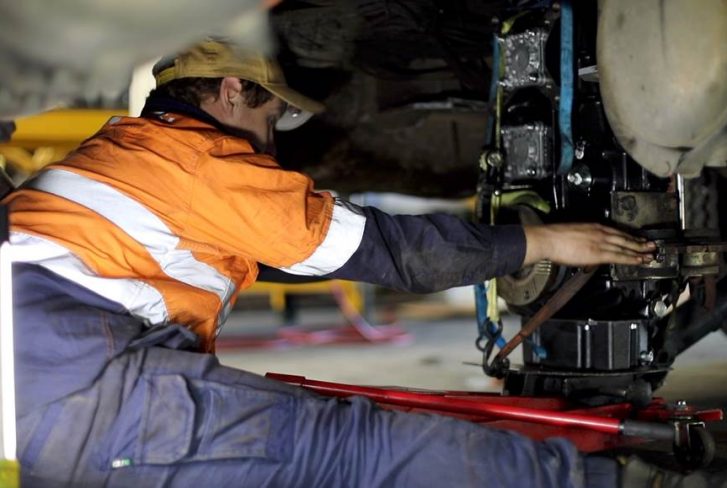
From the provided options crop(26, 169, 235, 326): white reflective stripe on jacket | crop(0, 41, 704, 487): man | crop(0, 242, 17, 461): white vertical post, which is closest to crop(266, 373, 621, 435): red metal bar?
crop(0, 41, 704, 487): man

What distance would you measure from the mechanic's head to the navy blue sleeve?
0.42 meters

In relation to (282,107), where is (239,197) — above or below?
below

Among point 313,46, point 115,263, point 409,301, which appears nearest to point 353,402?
point 115,263

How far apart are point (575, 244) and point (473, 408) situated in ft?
→ 1.46

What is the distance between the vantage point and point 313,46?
3133 millimetres

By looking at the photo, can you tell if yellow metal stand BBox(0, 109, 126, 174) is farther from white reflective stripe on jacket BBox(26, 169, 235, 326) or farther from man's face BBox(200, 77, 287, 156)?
white reflective stripe on jacket BBox(26, 169, 235, 326)

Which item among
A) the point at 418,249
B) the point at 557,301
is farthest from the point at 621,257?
the point at 418,249

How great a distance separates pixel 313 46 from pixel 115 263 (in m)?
1.57

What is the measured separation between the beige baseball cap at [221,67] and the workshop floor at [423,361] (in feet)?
5.48

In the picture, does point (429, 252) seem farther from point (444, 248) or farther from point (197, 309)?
point (197, 309)

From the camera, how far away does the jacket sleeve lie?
1885mm

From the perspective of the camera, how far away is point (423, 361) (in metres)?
5.83

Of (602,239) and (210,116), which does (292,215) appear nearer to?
(210,116)

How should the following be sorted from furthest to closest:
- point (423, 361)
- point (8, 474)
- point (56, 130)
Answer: point (423, 361) → point (56, 130) → point (8, 474)
